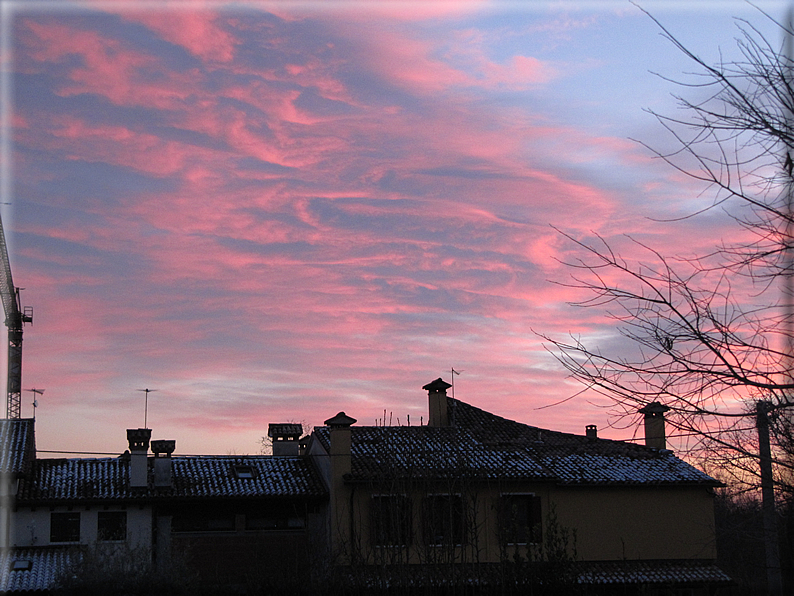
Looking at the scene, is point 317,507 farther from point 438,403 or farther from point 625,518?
point 625,518

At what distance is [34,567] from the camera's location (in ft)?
68.1

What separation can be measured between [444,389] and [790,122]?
74.9ft

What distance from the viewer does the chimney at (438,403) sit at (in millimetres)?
27203

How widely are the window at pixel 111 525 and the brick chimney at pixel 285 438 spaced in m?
6.86

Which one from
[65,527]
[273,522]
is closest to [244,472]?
[273,522]

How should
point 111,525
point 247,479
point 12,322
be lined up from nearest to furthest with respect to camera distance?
→ point 111,525
point 247,479
point 12,322

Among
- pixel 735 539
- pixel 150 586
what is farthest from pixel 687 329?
pixel 150 586

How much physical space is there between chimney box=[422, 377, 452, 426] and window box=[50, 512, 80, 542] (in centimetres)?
1127

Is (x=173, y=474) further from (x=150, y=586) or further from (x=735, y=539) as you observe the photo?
(x=735, y=539)

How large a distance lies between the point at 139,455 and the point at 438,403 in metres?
9.64

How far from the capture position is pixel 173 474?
963 inches

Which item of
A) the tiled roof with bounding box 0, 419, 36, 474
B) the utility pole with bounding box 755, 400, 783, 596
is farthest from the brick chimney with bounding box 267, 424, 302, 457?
the utility pole with bounding box 755, 400, 783, 596

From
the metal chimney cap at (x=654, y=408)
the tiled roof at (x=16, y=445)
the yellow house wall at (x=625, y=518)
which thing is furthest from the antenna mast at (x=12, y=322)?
the metal chimney cap at (x=654, y=408)

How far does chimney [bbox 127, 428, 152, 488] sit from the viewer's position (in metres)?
23.3
